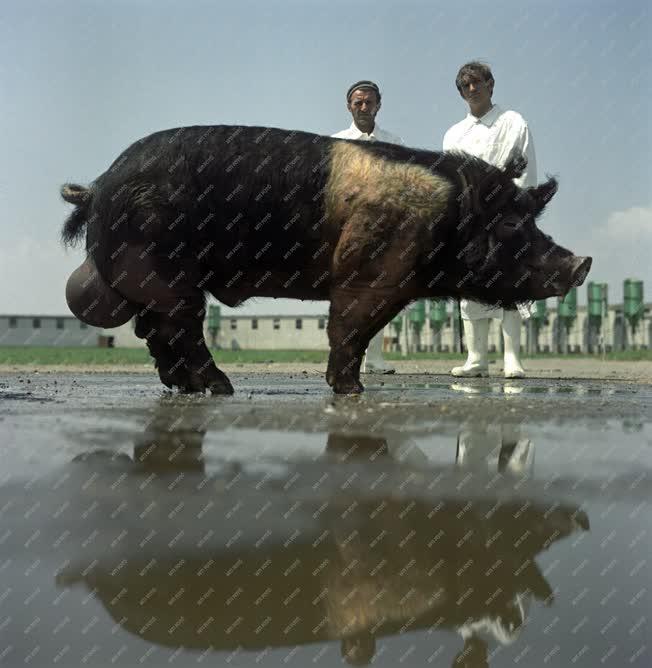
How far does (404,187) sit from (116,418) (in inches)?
93.9

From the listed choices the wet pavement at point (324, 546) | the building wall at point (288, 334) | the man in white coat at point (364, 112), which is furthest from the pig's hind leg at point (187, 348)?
the building wall at point (288, 334)

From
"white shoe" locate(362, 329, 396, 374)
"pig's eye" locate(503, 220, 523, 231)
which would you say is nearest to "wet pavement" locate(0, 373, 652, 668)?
"pig's eye" locate(503, 220, 523, 231)

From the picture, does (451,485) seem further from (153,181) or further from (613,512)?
(153,181)

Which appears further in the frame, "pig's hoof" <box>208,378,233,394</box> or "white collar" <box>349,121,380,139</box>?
"white collar" <box>349,121,380,139</box>

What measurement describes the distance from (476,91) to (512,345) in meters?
2.26

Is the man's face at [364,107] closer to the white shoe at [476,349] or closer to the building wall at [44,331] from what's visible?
the white shoe at [476,349]

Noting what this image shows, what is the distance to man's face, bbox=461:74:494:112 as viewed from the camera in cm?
772

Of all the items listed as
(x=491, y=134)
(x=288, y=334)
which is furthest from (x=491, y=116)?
(x=288, y=334)

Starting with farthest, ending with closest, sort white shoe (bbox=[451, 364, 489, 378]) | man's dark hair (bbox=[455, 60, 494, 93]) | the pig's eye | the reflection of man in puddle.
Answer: white shoe (bbox=[451, 364, 489, 378]) → man's dark hair (bbox=[455, 60, 494, 93]) → the pig's eye → the reflection of man in puddle

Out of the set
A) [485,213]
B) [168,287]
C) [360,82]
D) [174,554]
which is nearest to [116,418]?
[168,287]

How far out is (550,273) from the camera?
230 inches

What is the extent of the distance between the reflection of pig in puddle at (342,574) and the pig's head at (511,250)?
3457mm

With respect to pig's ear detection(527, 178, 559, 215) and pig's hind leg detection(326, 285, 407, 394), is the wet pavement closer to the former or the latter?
pig's hind leg detection(326, 285, 407, 394)

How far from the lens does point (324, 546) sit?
193 centimetres
